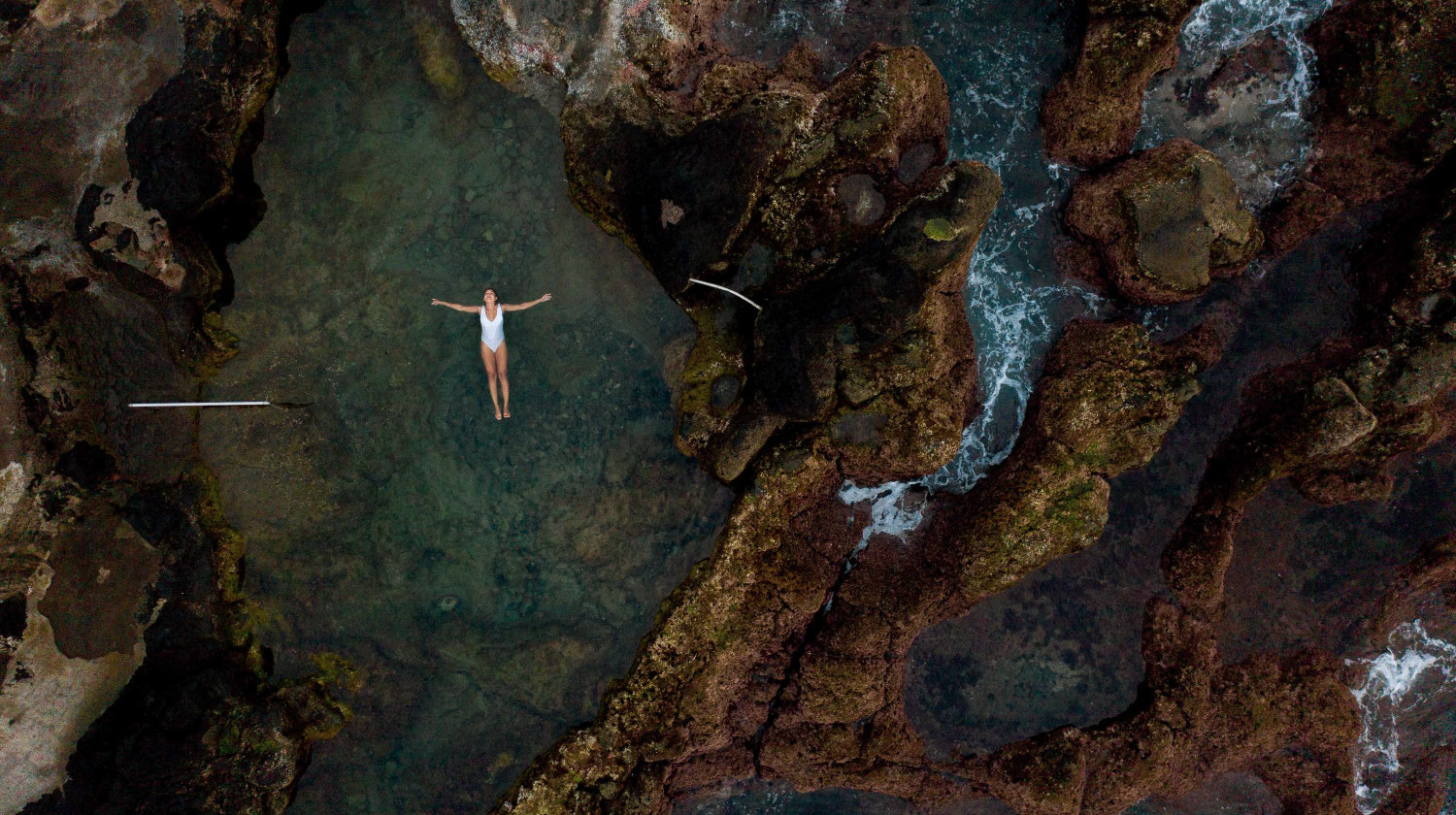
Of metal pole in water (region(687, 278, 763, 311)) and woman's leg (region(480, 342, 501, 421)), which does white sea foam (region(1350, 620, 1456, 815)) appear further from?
woman's leg (region(480, 342, 501, 421))

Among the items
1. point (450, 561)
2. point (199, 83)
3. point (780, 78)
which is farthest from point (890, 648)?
point (199, 83)

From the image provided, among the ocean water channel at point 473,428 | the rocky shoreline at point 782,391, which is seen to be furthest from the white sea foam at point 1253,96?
the rocky shoreline at point 782,391

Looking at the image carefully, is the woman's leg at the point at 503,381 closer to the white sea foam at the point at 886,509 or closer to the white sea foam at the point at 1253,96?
the white sea foam at the point at 886,509

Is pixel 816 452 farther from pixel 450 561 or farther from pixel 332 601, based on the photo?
pixel 332 601

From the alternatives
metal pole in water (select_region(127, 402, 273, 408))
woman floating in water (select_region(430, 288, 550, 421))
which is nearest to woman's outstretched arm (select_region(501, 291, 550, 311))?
woman floating in water (select_region(430, 288, 550, 421))

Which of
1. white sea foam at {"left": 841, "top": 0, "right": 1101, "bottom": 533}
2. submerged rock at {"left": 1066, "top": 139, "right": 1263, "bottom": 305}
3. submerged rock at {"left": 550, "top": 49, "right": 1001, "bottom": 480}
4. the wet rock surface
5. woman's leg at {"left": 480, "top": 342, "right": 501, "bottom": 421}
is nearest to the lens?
the wet rock surface
